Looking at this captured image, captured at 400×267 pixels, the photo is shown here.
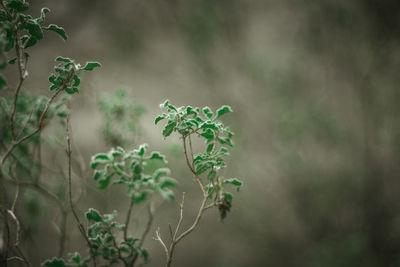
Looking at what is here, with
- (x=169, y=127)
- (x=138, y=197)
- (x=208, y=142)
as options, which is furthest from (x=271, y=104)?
(x=138, y=197)

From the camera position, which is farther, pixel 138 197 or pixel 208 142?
pixel 208 142

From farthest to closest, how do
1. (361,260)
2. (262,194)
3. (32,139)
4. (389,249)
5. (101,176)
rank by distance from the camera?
(262,194)
(389,249)
(361,260)
(32,139)
(101,176)

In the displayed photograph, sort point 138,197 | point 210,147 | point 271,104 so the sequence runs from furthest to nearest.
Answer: point 271,104 < point 210,147 < point 138,197

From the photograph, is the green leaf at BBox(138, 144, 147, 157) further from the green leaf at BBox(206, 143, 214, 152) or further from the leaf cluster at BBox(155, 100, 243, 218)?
the green leaf at BBox(206, 143, 214, 152)

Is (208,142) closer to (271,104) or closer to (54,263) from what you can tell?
(54,263)

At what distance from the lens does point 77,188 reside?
5.52 feet

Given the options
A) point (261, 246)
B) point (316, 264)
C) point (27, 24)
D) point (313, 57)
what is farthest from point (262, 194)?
point (27, 24)

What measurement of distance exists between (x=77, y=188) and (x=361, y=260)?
2.44m

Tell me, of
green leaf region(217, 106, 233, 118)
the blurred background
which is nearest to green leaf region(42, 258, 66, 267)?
green leaf region(217, 106, 233, 118)

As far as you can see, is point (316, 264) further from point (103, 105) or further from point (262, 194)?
point (103, 105)

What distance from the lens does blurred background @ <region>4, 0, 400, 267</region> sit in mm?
2631

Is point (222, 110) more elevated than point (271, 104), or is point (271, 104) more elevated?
point (271, 104)

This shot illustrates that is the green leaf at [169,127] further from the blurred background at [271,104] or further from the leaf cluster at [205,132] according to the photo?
the blurred background at [271,104]

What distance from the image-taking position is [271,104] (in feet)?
10.6
